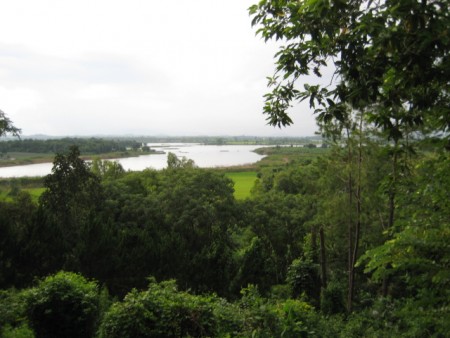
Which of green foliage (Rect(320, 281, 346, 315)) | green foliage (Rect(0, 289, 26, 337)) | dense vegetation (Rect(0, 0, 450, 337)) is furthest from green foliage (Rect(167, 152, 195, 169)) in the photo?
green foliage (Rect(0, 289, 26, 337))

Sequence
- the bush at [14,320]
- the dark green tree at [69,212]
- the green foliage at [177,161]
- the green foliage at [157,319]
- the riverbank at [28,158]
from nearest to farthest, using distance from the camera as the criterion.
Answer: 1. the green foliage at [157,319]
2. the bush at [14,320]
3. the dark green tree at [69,212]
4. the green foliage at [177,161]
5. the riverbank at [28,158]

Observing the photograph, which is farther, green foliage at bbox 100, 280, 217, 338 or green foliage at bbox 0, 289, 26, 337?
green foliage at bbox 0, 289, 26, 337

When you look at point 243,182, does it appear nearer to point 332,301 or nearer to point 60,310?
point 332,301

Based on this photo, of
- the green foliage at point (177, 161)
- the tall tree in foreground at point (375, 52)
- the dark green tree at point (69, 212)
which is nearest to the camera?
the tall tree in foreground at point (375, 52)

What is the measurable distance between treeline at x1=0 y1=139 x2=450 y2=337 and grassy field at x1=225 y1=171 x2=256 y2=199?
38.7 ft

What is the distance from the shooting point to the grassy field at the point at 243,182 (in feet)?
107

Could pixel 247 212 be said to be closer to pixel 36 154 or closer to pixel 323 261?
pixel 323 261

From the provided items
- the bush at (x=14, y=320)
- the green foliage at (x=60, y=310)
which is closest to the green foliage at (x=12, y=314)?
the bush at (x=14, y=320)

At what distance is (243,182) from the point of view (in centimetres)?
3950

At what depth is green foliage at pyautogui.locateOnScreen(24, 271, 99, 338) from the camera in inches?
244

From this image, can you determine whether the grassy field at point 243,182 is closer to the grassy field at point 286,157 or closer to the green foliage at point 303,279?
the grassy field at point 286,157

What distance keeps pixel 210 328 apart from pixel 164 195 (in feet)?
43.1

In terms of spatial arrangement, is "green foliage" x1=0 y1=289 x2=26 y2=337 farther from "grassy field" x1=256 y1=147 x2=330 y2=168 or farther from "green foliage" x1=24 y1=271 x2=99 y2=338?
"grassy field" x1=256 y1=147 x2=330 y2=168

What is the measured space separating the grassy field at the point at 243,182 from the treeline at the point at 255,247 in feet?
38.7
